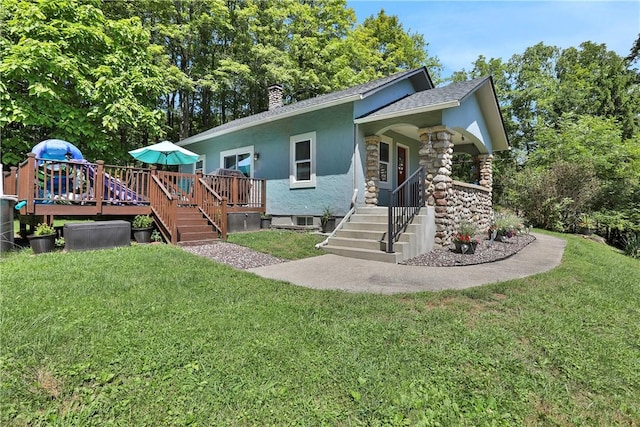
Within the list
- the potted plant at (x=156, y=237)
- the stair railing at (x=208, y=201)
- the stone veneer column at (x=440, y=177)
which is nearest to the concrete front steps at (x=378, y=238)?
the stone veneer column at (x=440, y=177)

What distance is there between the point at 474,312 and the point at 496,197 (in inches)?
639

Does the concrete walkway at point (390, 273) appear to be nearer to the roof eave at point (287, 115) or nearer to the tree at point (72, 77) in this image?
the roof eave at point (287, 115)

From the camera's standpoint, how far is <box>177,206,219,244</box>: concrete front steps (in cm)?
756

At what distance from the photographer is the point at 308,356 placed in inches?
97.2

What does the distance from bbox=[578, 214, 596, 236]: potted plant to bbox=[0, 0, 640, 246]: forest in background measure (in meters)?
0.22

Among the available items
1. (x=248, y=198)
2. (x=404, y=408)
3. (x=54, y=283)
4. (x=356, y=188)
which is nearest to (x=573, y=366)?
(x=404, y=408)

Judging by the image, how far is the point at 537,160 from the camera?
54.5 feet

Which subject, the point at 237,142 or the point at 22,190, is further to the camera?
the point at 237,142

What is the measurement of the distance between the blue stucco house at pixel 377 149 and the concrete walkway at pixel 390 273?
1018 mm

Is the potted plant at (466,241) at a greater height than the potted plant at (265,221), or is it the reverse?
the potted plant at (265,221)

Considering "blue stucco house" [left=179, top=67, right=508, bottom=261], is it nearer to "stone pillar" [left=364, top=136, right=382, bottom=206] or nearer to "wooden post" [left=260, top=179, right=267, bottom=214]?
"stone pillar" [left=364, top=136, right=382, bottom=206]

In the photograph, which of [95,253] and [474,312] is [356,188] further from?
[95,253]

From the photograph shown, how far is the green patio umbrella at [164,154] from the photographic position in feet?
33.2

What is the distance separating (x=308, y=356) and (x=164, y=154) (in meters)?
10.8
